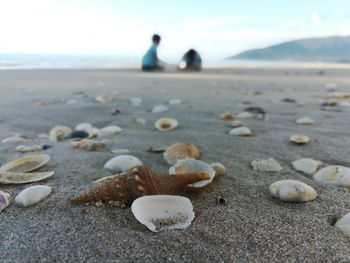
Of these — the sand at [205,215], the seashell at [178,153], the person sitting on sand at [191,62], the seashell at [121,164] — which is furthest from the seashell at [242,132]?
the person sitting on sand at [191,62]

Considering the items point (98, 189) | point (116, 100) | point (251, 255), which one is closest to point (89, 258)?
point (98, 189)

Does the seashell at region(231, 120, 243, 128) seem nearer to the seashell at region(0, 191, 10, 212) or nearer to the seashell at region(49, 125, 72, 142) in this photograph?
the seashell at region(49, 125, 72, 142)

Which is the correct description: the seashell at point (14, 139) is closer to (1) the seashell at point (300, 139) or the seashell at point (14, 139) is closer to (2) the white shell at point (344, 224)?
(1) the seashell at point (300, 139)

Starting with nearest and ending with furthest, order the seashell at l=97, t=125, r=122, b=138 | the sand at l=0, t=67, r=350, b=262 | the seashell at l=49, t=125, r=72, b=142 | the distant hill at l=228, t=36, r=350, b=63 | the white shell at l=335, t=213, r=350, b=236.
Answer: the sand at l=0, t=67, r=350, b=262
the white shell at l=335, t=213, r=350, b=236
the seashell at l=49, t=125, r=72, b=142
the seashell at l=97, t=125, r=122, b=138
the distant hill at l=228, t=36, r=350, b=63

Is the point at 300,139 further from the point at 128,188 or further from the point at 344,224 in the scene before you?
the point at 128,188

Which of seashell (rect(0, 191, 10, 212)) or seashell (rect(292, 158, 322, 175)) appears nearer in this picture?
seashell (rect(0, 191, 10, 212))

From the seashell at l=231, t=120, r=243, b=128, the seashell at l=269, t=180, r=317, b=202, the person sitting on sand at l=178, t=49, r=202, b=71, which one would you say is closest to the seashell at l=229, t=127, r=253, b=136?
the seashell at l=231, t=120, r=243, b=128

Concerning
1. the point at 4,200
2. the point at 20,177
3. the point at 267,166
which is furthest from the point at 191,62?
the point at 4,200
